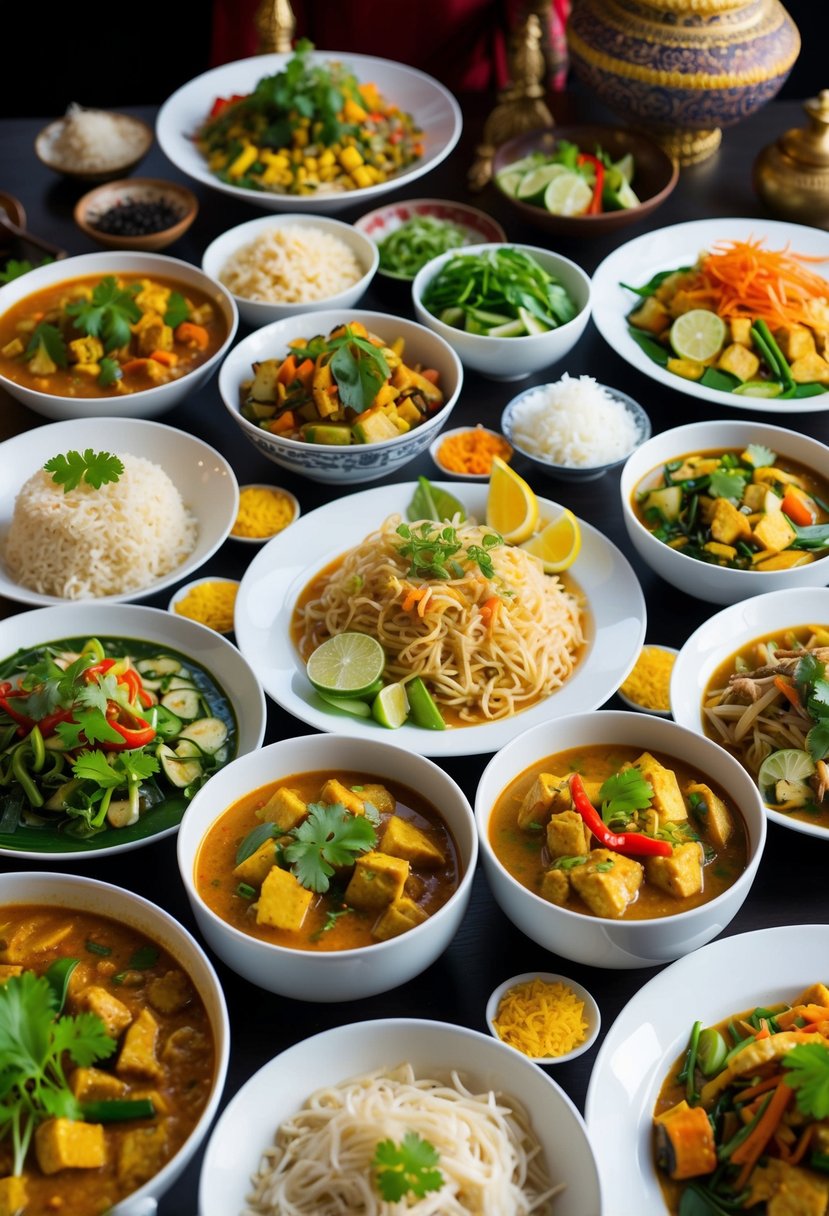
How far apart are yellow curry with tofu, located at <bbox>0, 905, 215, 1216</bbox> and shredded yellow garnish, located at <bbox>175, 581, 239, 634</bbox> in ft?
2.94

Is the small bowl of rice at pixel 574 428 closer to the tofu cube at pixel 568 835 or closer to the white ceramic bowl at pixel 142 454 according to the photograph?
the white ceramic bowl at pixel 142 454

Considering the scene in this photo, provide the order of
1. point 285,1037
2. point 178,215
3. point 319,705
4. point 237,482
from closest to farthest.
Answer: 1. point 285,1037
2. point 319,705
3. point 237,482
4. point 178,215

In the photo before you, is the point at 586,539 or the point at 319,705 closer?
the point at 319,705

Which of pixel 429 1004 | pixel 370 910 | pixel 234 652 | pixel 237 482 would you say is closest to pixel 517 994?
pixel 429 1004

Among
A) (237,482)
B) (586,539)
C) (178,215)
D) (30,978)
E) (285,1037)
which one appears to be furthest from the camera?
(178,215)

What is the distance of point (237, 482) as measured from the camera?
3146 millimetres

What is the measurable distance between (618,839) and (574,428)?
137cm

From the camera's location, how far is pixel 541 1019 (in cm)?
199

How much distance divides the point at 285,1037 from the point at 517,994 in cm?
43

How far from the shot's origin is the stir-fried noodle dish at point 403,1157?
162 cm

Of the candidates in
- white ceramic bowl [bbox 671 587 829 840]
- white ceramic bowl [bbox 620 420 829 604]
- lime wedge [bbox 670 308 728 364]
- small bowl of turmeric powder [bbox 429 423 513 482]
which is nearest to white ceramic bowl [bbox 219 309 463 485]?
small bowl of turmeric powder [bbox 429 423 513 482]

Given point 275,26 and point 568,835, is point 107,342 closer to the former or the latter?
point 275,26

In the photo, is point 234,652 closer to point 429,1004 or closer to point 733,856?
point 429,1004

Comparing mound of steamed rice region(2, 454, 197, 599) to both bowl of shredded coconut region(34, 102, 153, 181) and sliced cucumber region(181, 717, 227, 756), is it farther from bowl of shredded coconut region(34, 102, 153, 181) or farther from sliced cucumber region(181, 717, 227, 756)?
bowl of shredded coconut region(34, 102, 153, 181)
